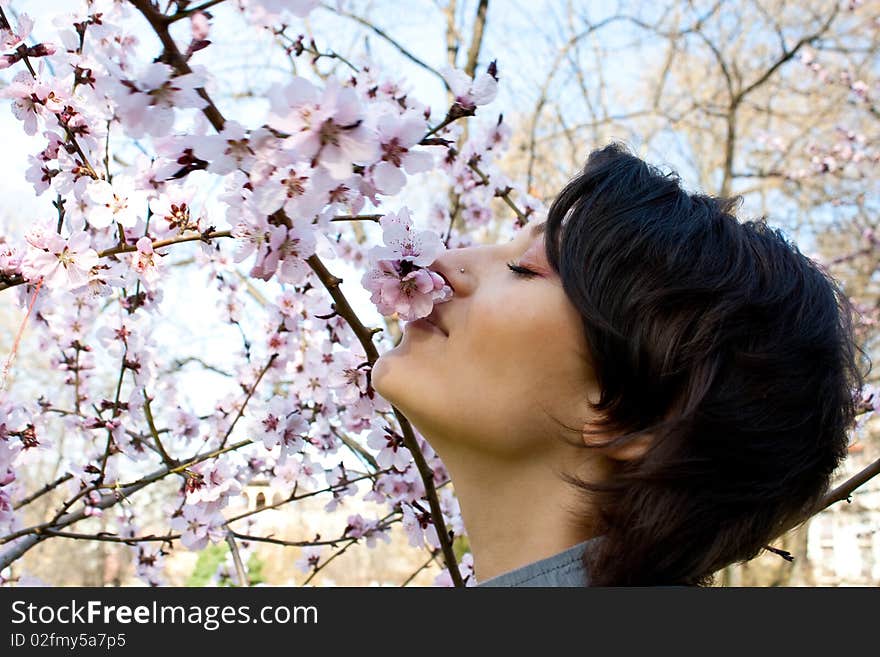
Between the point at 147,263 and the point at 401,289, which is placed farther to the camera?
the point at 147,263

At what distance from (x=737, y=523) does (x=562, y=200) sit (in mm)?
499

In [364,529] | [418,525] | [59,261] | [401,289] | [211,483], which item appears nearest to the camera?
[401,289]

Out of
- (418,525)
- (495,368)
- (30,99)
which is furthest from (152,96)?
(418,525)

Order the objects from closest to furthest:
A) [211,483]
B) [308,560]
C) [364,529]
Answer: [211,483] < [364,529] < [308,560]

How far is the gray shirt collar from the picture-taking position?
3.43 feet

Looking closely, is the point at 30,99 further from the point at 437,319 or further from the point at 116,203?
the point at 437,319

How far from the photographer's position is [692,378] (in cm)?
105

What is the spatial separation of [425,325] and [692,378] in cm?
35

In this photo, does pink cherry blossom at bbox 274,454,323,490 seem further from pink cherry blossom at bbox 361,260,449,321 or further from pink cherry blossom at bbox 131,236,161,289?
pink cherry blossom at bbox 361,260,449,321

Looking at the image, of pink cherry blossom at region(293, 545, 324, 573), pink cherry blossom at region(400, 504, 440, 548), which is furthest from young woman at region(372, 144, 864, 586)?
pink cherry blossom at region(293, 545, 324, 573)

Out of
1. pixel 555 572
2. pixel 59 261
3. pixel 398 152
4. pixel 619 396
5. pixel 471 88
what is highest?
pixel 471 88

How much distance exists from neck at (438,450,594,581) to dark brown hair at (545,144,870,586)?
40mm

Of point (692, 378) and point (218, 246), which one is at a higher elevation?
point (218, 246)
